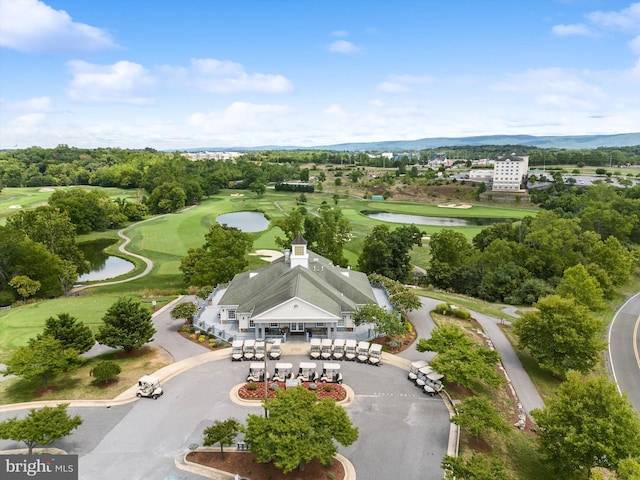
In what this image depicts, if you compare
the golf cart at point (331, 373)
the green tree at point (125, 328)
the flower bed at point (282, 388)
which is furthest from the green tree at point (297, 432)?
the green tree at point (125, 328)

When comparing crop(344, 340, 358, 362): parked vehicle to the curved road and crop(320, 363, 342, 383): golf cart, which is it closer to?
crop(320, 363, 342, 383): golf cart

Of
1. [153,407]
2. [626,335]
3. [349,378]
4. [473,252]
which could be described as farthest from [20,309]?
[626,335]

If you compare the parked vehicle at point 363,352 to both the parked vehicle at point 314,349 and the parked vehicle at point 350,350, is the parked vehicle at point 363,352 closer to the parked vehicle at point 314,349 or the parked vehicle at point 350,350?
the parked vehicle at point 350,350

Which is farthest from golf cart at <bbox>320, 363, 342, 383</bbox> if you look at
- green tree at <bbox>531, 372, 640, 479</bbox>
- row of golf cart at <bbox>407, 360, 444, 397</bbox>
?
green tree at <bbox>531, 372, 640, 479</bbox>

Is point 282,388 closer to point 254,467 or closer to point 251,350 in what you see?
point 251,350

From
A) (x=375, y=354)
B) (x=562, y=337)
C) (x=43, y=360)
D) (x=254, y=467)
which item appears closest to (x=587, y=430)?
(x=562, y=337)

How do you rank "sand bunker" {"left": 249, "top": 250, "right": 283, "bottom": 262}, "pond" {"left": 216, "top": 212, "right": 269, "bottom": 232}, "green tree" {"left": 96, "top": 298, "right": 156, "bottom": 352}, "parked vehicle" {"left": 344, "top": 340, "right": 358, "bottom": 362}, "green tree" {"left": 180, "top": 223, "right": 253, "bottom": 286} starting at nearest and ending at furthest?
"green tree" {"left": 96, "top": 298, "right": 156, "bottom": 352}, "parked vehicle" {"left": 344, "top": 340, "right": 358, "bottom": 362}, "green tree" {"left": 180, "top": 223, "right": 253, "bottom": 286}, "sand bunker" {"left": 249, "top": 250, "right": 283, "bottom": 262}, "pond" {"left": 216, "top": 212, "right": 269, "bottom": 232}
